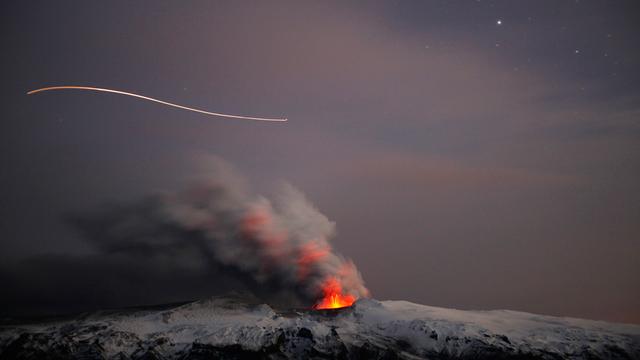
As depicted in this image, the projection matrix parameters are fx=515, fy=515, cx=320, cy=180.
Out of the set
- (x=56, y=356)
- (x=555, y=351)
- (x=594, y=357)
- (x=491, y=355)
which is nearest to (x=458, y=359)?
(x=491, y=355)

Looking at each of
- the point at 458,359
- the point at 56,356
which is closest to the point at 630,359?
the point at 458,359

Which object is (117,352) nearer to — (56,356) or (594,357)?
(56,356)

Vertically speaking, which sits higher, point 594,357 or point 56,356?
point 594,357

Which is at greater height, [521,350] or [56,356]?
[521,350]

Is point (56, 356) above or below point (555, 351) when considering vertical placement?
below

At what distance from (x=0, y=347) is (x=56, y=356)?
24270mm

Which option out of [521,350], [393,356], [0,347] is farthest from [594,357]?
[0,347]

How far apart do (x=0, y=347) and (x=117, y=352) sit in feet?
149

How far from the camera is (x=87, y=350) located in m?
200

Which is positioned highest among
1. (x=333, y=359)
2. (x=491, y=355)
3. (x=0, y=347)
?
(x=491, y=355)

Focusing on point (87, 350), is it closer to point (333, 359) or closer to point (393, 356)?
point (333, 359)

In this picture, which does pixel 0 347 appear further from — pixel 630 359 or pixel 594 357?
pixel 630 359

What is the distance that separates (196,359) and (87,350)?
140ft

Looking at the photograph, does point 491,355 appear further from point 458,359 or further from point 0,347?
point 0,347
